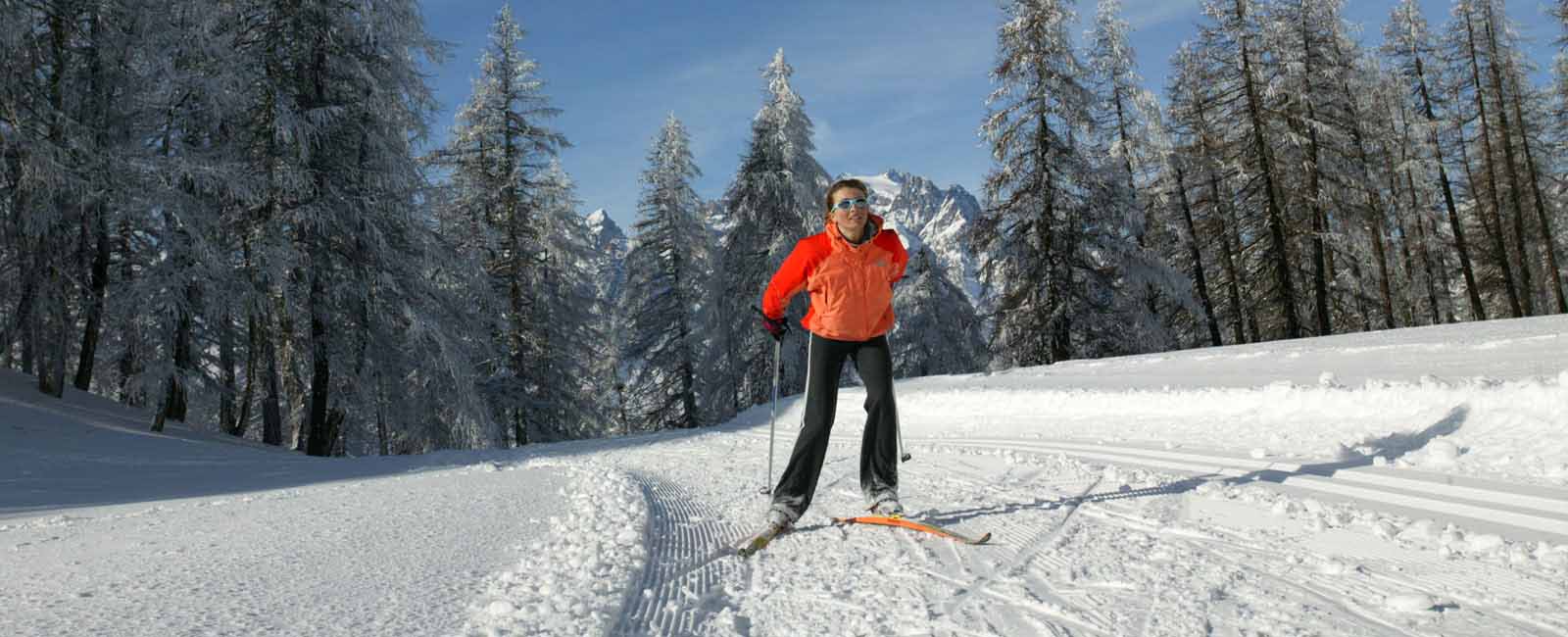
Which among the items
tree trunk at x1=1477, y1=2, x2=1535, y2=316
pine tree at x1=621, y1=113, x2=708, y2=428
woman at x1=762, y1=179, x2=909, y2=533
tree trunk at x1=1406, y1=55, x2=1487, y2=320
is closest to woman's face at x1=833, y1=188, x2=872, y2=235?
woman at x1=762, y1=179, x2=909, y2=533

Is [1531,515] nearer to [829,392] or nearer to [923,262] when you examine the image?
[829,392]

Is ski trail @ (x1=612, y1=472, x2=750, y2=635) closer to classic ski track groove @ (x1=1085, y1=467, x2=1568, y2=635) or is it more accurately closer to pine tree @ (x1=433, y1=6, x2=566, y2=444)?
classic ski track groove @ (x1=1085, y1=467, x2=1568, y2=635)

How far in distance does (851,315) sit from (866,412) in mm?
520

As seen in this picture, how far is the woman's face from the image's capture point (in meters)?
3.94

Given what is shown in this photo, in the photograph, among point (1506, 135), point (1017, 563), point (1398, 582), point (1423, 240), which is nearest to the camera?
point (1398, 582)

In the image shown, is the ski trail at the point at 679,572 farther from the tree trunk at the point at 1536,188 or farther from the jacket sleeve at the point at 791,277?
the tree trunk at the point at 1536,188

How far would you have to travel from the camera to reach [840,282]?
3930 mm

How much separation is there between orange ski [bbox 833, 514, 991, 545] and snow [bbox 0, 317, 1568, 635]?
0.19ft

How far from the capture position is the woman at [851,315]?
3896 mm

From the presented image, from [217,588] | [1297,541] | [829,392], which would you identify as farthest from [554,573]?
[1297,541]

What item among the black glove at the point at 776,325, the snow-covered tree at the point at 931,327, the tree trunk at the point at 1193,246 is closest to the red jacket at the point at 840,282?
the black glove at the point at 776,325

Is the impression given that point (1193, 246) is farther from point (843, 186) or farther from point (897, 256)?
point (843, 186)

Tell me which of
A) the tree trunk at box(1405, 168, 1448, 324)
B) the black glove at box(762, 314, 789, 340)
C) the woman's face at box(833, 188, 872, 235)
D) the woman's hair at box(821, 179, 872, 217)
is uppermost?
the tree trunk at box(1405, 168, 1448, 324)

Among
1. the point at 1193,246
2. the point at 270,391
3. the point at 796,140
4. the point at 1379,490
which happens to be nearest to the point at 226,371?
the point at 270,391
